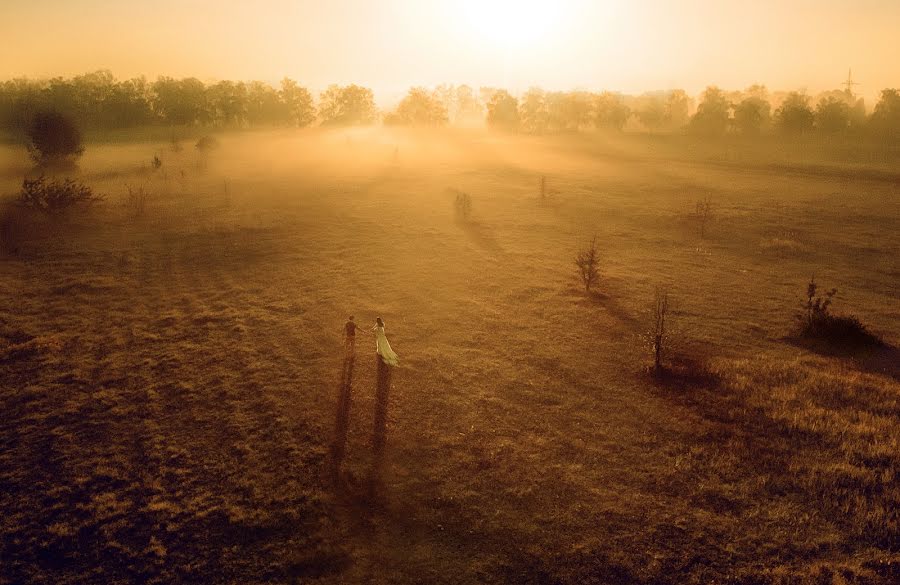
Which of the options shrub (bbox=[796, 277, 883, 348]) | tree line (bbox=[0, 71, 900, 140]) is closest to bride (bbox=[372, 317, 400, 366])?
shrub (bbox=[796, 277, 883, 348])

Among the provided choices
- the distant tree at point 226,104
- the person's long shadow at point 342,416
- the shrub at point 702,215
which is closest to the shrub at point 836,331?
the shrub at point 702,215

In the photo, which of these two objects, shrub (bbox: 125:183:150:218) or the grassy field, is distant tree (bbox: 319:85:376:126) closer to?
shrub (bbox: 125:183:150:218)

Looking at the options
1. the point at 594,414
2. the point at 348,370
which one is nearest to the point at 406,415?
the point at 348,370

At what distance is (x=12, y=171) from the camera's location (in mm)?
43906

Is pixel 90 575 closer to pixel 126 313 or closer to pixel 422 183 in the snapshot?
pixel 126 313

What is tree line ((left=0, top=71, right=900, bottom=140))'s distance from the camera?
83.2 m

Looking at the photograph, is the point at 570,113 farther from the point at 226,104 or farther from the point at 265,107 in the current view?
the point at 226,104

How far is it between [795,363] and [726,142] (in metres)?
83.5

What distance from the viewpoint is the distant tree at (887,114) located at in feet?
269

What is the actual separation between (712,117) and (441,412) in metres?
97.5

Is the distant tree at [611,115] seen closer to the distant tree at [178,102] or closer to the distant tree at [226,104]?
the distant tree at [226,104]

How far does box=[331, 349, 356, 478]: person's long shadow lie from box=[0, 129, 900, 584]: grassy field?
19cm

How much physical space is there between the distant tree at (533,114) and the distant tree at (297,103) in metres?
48.7

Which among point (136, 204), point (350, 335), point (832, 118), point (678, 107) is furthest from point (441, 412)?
point (678, 107)
